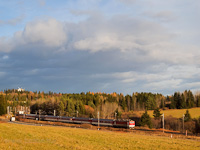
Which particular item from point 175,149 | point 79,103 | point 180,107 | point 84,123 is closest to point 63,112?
point 79,103

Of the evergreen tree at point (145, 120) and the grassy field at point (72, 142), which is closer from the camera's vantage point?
the grassy field at point (72, 142)

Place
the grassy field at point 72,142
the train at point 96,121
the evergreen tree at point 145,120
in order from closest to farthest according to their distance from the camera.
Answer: the grassy field at point 72,142 → the train at point 96,121 → the evergreen tree at point 145,120

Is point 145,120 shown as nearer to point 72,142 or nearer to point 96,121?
point 96,121

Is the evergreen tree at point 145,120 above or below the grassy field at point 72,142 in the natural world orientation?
below

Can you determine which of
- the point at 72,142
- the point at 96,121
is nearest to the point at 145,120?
the point at 96,121

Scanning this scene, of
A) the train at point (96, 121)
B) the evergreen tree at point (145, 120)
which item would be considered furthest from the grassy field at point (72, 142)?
the evergreen tree at point (145, 120)

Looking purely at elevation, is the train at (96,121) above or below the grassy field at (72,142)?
below

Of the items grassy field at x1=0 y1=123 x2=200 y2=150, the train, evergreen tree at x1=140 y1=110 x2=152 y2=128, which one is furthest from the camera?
evergreen tree at x1=140 y1=110 x2=152 y2=128

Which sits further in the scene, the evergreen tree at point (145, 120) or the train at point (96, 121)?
the evergreen tree at point (145, 120)

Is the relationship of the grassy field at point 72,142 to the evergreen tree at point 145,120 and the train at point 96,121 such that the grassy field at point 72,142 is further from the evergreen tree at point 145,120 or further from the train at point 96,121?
the evergreen tree at point 145,120

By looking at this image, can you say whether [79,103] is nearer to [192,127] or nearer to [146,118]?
[146,118]

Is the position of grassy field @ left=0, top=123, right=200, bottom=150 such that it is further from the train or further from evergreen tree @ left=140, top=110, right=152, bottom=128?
evergreen tree @ left=140, top=110, right=152, bottom=128

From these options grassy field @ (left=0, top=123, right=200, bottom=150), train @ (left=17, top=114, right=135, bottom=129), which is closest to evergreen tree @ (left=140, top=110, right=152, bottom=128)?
train @ (left=17, top=114, right=135, bottom=129)

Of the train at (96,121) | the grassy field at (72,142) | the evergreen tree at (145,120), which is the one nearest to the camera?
the grassy field at (72,142)
